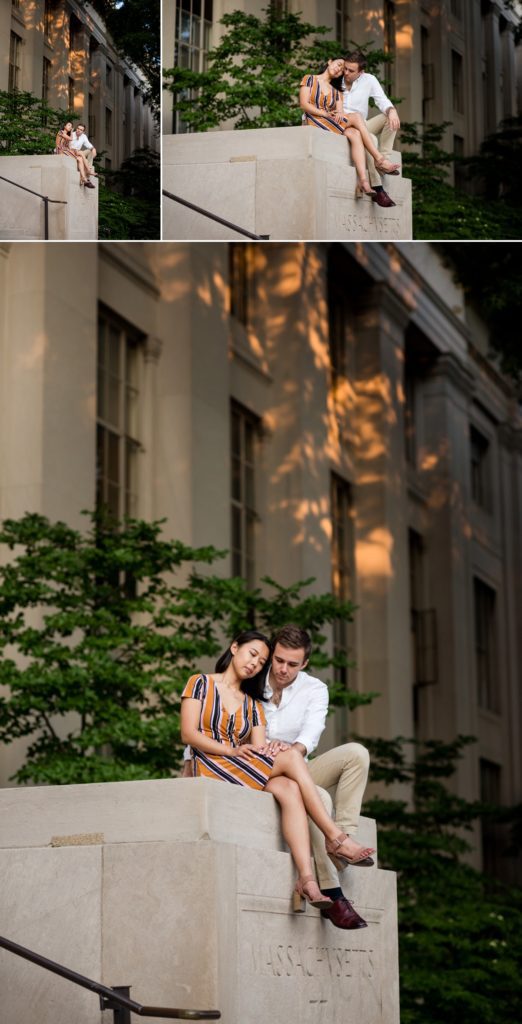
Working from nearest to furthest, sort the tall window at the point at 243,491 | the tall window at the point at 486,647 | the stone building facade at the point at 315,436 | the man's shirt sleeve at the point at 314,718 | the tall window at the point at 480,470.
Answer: the man's shirt sleeve at the point at 314,718 < the stone building facade at the point at 315,436 < the tall window at the point at 243,491 < the tall window at the point at 486,647 < the tall window at the point at 480,470

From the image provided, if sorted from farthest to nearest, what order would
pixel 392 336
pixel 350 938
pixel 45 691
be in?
pixel 392 336, pixel 45 691, pixel 350 938

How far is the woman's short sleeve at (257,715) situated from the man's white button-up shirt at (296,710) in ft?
0.34

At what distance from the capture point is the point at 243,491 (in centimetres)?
2461

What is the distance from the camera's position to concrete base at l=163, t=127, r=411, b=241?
16641mm

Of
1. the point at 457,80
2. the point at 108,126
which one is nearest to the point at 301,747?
the point at 108,126

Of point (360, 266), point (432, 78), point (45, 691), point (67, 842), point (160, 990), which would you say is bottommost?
point (160, 990)

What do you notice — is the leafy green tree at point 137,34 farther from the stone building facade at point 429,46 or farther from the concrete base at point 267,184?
the concrete base at point 267,184

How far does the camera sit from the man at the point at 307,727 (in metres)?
9.13

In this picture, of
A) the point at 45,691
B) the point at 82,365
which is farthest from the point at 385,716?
the point at 45,691

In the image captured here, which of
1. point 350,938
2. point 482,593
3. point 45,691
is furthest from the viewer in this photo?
point 482,593

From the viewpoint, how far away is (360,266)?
2883 cm

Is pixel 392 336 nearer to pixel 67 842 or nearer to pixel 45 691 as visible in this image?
pixel 45 691

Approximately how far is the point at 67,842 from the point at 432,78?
37.5ft

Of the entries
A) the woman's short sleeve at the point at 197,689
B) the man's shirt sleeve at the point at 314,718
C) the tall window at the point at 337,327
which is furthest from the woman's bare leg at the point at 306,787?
the tall window at the point at 337,327
